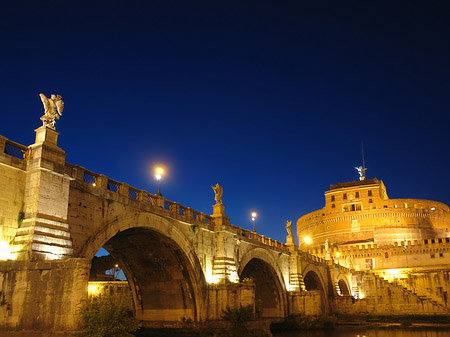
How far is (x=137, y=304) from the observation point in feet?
92.6

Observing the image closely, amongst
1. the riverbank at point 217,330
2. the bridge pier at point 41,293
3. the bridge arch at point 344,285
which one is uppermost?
the bridge arch at point 344,285

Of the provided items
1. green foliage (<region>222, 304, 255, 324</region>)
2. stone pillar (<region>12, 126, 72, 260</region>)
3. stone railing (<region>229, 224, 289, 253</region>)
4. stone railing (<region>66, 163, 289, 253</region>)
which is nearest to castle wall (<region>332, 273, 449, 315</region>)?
stone railing (<region>229, 224, 289, 253</region>)

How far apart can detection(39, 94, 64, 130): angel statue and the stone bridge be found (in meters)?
0.38

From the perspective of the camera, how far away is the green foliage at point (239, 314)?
2544cm

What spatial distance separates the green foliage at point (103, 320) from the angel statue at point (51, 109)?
7075 millimetres

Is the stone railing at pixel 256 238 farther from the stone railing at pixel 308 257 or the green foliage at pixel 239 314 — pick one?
the green foliage at pixel 239 314

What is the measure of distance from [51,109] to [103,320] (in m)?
8.35

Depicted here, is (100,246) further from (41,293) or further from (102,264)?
(102,264)

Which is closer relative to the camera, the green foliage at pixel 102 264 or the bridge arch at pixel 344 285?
the bridge arch at pixel 344 285

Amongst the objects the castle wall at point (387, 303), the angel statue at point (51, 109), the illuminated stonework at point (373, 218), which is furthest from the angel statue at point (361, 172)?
the angel statue at point (51, 109)

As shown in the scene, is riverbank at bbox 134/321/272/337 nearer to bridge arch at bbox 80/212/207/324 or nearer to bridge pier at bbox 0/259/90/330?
bridge arch at bbox 80/212/207/324

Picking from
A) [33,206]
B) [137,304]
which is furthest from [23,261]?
[137,304]

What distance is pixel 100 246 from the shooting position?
18984 millimetres

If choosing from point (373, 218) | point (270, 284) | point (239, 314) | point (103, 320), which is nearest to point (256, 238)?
point (270, 284)
